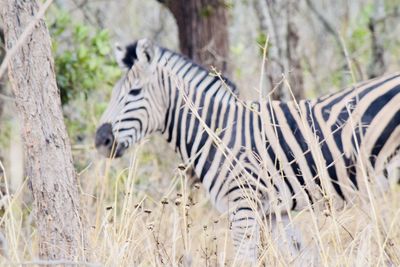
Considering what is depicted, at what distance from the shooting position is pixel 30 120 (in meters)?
3.34

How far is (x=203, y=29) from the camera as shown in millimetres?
7121

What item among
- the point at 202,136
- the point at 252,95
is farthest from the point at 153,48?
the point at 252,95

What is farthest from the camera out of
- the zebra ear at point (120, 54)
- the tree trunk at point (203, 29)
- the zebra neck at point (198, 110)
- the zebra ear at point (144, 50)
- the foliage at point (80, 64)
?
the tree trunk at point (203, 29)

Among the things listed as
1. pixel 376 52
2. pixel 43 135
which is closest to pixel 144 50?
pixel 43 135

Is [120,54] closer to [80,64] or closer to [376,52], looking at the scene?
[80,64]

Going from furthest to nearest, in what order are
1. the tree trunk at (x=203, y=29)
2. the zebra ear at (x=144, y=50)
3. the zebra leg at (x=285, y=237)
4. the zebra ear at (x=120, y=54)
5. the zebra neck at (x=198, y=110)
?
the tree trunk at (x=203, y=29) → the zebra ear at (x=120, y=54) → the zebra ear at (x=144, y=50) → the zebra neck at (x=198, y=110) → the zebra leg at (x=285, y=237)

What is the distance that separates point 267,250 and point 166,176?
3484 mm

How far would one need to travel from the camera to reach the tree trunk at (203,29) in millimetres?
7078

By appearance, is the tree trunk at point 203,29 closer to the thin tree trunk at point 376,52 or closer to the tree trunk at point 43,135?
the thin tree trunk at point 376,52

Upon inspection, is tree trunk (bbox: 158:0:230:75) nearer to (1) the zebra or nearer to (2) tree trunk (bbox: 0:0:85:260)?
(1) the zebra

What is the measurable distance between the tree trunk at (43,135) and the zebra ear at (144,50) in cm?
194

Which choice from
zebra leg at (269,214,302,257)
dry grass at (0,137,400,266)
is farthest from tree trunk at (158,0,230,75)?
zebra leg at (269,214,302,257)

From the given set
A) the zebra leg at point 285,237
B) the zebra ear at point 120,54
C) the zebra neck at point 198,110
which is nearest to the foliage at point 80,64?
the zebra ear at point 120,54

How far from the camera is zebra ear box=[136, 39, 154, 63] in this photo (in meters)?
5.32
